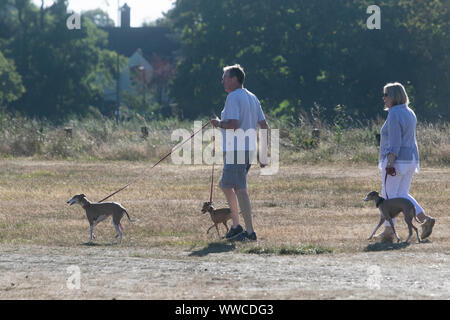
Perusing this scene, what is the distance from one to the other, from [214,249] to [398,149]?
2.60 metres

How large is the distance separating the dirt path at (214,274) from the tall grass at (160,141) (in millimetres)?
15701

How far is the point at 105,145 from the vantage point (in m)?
29.9

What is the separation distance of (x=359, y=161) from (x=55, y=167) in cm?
875

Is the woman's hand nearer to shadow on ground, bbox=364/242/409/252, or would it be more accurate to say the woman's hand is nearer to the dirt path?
shadow on ground, bbox=364/242/409/252

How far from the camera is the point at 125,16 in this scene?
9781 centimetres

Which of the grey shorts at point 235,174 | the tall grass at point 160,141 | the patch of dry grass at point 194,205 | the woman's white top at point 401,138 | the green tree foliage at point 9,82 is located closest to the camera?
the woman's white top at point 401,138

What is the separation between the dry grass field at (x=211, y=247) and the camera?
8.30m

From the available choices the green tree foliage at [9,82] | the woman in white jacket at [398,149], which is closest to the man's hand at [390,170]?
the woman in white jacket at [398,149]

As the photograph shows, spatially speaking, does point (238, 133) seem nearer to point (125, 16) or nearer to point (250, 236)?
point (250, 236)

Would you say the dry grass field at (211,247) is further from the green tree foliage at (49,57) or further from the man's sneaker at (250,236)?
the green tree foliage at (49,57)

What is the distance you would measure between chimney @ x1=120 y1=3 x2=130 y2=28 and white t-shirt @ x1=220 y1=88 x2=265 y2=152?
87.8 meters

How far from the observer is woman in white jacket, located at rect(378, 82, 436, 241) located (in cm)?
1123
